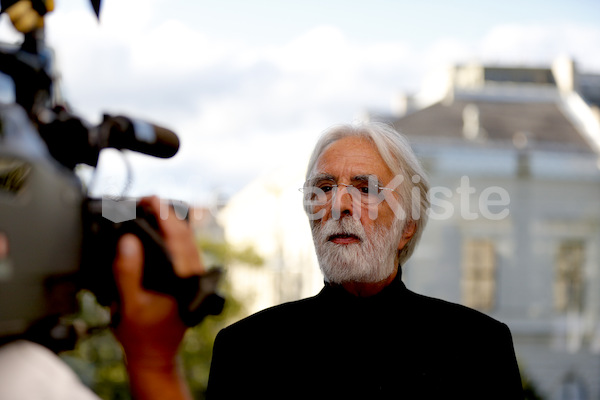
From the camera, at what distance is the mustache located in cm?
185

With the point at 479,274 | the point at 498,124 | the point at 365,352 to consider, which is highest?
the point at 365,352

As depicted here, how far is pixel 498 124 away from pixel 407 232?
51.7ft

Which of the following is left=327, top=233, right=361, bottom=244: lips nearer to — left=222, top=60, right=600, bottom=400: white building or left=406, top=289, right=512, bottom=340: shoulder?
left=406, top=289, right=512, bottom=340: shoulder

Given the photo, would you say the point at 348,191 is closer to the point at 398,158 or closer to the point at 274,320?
the point at 398,158

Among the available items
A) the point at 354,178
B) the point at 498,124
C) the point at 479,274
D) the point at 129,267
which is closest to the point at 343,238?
the point at 354,178

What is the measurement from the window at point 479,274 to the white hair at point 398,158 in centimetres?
1350

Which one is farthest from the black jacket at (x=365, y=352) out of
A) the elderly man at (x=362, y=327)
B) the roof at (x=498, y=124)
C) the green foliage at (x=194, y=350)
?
the roof at (x=498, y=124)

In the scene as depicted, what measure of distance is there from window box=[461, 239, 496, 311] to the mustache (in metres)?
13.7

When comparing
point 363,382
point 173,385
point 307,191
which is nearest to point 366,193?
point 307,191

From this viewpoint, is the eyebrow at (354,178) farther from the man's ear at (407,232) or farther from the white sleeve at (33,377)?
the white sleeve at (33,377)

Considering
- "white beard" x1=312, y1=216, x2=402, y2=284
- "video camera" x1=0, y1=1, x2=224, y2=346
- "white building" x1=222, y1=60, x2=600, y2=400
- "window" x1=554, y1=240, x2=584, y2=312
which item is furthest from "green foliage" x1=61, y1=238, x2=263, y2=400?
"window" x1=554, y1=240, x2=584, y2=312

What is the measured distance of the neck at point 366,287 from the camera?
190 cm

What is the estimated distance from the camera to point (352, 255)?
6.05 ft

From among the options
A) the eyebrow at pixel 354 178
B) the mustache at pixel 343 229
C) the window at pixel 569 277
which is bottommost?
the window at pixel 569 277
